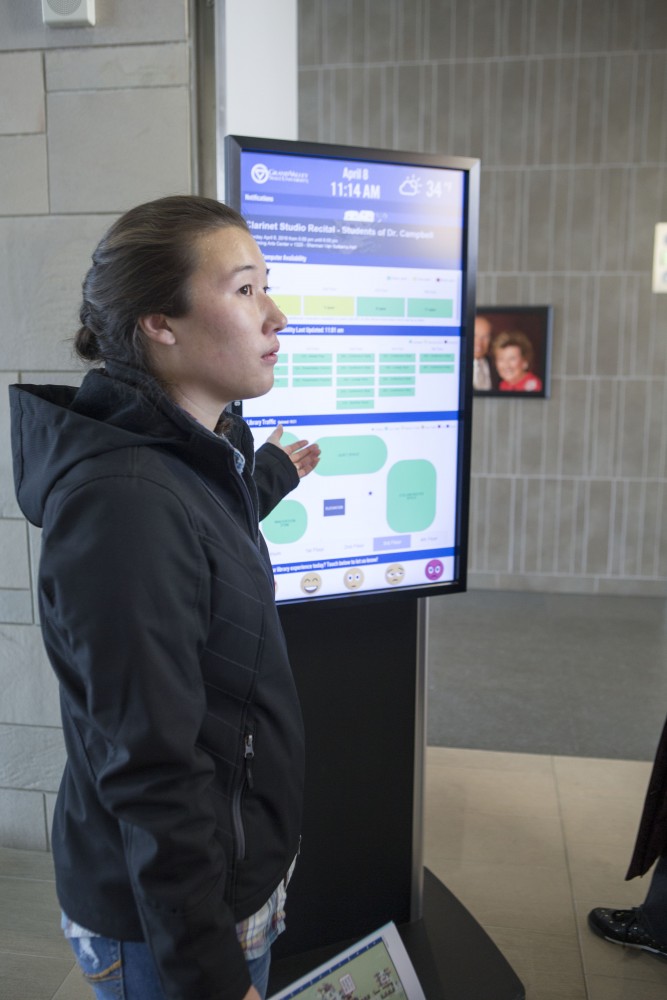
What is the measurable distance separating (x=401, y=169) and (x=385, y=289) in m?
0.25

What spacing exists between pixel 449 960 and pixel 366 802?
418 millimetres

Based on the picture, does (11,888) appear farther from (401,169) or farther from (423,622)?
(401,169)

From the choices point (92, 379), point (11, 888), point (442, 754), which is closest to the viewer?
point (92, 379)

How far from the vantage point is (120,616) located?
966mm

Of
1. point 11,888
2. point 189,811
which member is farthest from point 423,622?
point 11,888

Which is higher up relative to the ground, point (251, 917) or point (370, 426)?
point (370, 426)

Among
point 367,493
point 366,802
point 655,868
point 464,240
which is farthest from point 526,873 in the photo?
point 464,240

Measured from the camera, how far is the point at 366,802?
213 centimetres

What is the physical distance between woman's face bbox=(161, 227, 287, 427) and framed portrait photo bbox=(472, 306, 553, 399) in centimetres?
484

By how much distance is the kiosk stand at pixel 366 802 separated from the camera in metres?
2.03

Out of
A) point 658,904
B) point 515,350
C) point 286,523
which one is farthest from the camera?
point 515,350

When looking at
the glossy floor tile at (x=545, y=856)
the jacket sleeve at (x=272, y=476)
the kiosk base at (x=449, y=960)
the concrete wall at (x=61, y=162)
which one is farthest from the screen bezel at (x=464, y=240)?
the glossy floor tile at (x=545, y=856)

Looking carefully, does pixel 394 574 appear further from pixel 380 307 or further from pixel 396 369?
pixel 380 307

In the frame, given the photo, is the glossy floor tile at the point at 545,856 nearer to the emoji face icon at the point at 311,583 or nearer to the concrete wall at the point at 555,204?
the emoji face icon at the point at 311,583
